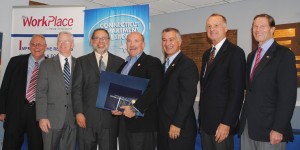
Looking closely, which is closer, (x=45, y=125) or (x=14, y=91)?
(x=45, y=125)

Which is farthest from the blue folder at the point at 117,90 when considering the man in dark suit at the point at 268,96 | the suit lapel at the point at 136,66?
the man in dark suit at the point at 268,96

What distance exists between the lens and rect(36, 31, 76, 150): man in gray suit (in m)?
2.91

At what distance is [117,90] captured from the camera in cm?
260

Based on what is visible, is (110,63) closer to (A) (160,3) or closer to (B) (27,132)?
(B) (27,132)

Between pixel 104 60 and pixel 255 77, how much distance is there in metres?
1.52

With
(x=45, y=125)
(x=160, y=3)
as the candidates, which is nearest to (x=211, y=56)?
(x=45, y=125)

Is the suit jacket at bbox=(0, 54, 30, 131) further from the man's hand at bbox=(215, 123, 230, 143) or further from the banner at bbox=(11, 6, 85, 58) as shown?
the man's hand at bbox=(215, 123, 230, 143)

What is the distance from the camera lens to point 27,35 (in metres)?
4.56

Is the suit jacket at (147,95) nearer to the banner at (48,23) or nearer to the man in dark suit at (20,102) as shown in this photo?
the man in dark suit at (20,102)

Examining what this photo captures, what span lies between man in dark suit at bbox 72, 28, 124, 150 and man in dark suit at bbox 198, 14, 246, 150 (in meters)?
0.92

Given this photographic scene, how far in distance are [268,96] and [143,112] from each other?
1.04 metres

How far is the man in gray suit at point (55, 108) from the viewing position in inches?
115

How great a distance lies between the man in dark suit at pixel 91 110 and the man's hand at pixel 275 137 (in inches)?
56.2

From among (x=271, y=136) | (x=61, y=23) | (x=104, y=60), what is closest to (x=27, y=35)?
(x=61, y=23)
